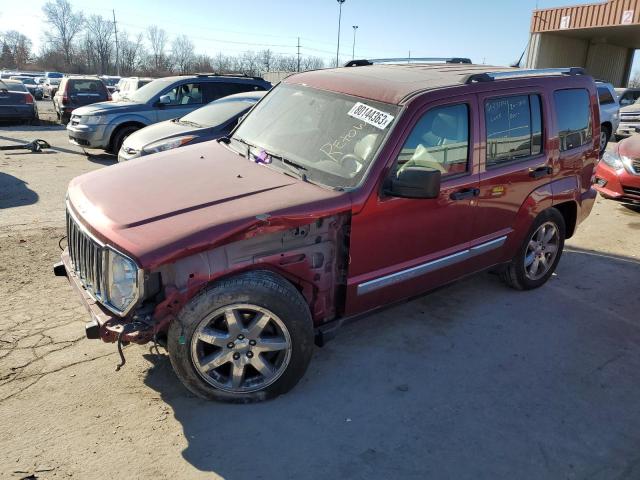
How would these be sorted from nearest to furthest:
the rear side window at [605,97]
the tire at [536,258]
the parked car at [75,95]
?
1. the tire at [536,258]
2. the rear side window at [605,97]
3. the parked car at [75,95]

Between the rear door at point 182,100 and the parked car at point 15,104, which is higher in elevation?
the rear door at point 182,100

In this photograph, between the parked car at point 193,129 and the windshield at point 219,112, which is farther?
the windshield at point 219,112

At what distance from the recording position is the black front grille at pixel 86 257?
2.90 m

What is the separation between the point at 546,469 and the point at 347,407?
3.81 ft

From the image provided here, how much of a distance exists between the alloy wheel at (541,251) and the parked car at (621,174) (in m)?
3.17

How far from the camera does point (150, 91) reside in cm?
1137

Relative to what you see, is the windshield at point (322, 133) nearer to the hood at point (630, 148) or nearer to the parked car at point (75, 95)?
the hood at point (630, 148)

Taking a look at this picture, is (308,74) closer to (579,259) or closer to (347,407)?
(347,407)

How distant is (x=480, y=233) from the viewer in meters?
4.14

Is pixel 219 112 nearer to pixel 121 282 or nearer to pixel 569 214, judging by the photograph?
pixel 569 214

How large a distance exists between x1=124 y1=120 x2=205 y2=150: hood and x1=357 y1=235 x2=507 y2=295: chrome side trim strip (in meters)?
5.18

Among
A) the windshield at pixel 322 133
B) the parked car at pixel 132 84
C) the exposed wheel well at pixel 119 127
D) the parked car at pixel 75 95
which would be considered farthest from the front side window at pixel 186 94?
the windshield at pixel 322 133

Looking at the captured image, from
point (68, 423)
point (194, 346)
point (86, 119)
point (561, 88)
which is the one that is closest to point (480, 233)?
point (561, 88)

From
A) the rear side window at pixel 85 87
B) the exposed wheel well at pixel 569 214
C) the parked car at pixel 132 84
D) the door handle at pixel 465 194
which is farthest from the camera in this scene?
the rear side window at pixel 85 87
